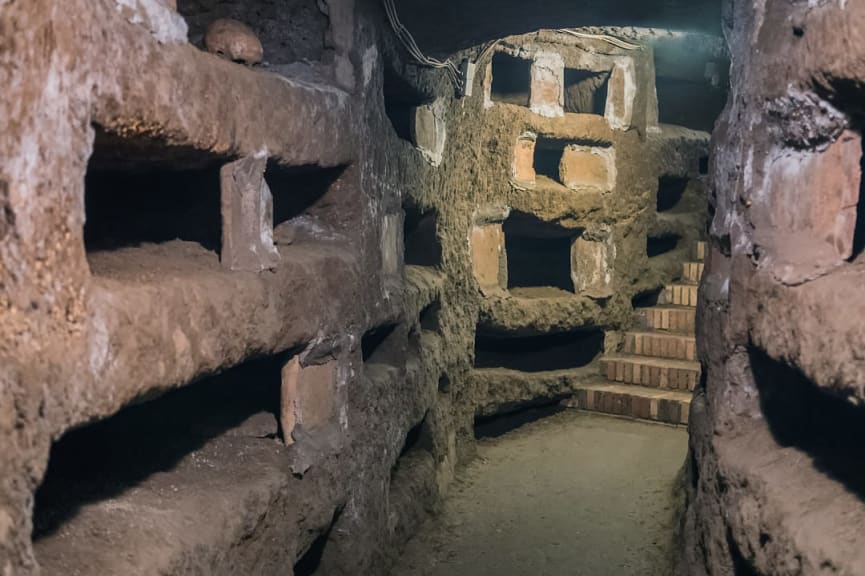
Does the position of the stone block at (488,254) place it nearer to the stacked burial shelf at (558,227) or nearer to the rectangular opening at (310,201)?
the stacked burial shelf at (558,227)

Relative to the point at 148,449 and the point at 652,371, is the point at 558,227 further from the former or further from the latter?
the point at 148,449

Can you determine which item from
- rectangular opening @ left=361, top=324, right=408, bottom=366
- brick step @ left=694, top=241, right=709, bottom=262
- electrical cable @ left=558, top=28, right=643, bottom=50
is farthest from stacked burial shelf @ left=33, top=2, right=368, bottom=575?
brick step @ left=694, top=241, right=709, bottom=262

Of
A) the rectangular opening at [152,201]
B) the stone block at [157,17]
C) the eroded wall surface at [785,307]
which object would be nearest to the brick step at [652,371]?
the eroded wall surface at [785,307]

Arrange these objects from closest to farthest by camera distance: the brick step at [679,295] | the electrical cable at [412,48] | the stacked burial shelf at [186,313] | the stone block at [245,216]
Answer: the stacked burial shelf at [186,313] → the stone block at [245,216] → the electrical cable at [412,48] → the brick step at [679,295]

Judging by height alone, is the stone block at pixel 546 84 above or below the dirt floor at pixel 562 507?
above

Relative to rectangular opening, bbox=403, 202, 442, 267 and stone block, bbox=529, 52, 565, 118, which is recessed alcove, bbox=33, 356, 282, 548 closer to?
rectangular opening, bbox=403, 202, 442, 267

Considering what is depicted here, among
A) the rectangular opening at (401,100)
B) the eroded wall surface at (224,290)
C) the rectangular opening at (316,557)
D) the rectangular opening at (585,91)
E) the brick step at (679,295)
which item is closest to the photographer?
the eroded wall surface at (224,290)

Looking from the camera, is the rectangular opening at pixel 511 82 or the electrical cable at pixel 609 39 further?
the rectangular opening at pixel 511 82

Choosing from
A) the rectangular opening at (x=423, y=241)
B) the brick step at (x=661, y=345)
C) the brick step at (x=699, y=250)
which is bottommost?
the brick step at (x=661, y=345)

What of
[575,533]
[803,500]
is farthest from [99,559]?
[575,533]

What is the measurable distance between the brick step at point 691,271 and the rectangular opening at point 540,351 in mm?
1039

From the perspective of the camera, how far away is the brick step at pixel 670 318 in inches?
249

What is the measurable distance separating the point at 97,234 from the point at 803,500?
2003 millimetres

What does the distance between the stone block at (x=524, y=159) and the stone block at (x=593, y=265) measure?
28.5 inches
